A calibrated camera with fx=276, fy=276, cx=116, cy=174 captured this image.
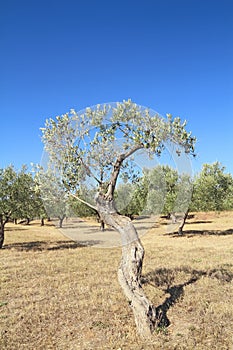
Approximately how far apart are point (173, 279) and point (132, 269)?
7176 mm

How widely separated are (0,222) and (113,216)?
25.7 meters

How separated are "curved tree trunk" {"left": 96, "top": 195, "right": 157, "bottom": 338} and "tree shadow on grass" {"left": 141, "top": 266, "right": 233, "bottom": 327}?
5.15 ft

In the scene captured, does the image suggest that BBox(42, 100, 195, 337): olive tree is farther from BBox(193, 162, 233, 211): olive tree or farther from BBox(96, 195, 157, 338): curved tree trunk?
BBox(193, 162, 233, 211): olive tree

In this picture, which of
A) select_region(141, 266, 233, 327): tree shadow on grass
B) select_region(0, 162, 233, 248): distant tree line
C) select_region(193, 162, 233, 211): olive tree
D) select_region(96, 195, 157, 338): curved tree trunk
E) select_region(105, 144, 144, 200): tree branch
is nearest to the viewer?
select_region(96, 195, 157, 338): curved tree trunk

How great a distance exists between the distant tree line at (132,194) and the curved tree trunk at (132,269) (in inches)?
47.4

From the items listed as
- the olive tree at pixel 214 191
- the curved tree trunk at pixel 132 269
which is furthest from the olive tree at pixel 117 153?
the olive tree at pixel 214 191

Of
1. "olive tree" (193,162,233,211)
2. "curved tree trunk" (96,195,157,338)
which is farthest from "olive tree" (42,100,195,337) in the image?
"olive tree" (193,162,233,211)

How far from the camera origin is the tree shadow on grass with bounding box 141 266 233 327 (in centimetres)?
1223

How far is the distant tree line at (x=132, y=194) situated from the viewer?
1137cm

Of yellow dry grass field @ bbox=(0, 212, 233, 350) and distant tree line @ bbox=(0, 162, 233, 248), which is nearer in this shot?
yellow dry grass field @ bbox=(0, 212, 233, 350)

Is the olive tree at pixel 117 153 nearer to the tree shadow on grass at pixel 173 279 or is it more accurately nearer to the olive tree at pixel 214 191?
the tree shadow on grass at pixel 173 279

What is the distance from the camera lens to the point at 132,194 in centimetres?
1153

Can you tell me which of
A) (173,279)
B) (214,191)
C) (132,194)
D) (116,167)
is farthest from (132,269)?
(214,191)

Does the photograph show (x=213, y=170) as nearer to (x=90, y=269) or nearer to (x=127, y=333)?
(x=90, y=269)
